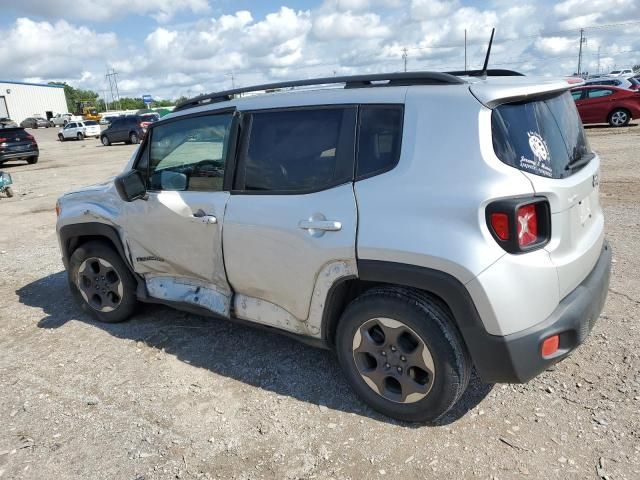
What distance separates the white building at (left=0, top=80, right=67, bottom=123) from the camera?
72.1 meters

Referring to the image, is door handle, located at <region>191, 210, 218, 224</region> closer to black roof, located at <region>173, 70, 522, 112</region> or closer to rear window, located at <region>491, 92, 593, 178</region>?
black roof, located at <region>173, 70, 522, 112</region>

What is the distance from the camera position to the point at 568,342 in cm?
254

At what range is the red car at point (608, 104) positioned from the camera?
17422 mm

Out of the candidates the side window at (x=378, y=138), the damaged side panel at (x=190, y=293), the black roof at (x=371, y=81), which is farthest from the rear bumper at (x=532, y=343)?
the damaged side panel at (x=190, y=293)

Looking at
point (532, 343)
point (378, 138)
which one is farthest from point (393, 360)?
point (378, 138)

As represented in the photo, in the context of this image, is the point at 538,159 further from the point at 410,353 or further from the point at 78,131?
the point at 78,131

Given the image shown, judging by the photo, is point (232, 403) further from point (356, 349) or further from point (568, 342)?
point (568, 342)

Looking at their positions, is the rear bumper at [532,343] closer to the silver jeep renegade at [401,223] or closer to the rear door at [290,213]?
the silver jeep renegade at [401,223]

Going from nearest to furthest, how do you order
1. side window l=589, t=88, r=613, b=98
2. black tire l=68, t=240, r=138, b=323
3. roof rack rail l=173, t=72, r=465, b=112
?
roof rack rail l=173, t=72, r=465, b=112 < black tire l=68, t=240, r=138, b=323 < side window l=589, t=88, r=613, b=98

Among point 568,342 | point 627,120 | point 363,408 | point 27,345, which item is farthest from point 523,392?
point 627,120

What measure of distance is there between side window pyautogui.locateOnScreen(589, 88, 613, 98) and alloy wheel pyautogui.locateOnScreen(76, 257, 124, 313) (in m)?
18.3

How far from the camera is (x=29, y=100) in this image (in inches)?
3078

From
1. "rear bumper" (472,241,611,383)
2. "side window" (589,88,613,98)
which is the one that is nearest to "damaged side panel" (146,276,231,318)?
"rear bumper" (472,241,611,383)

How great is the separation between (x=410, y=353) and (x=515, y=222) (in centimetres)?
87
